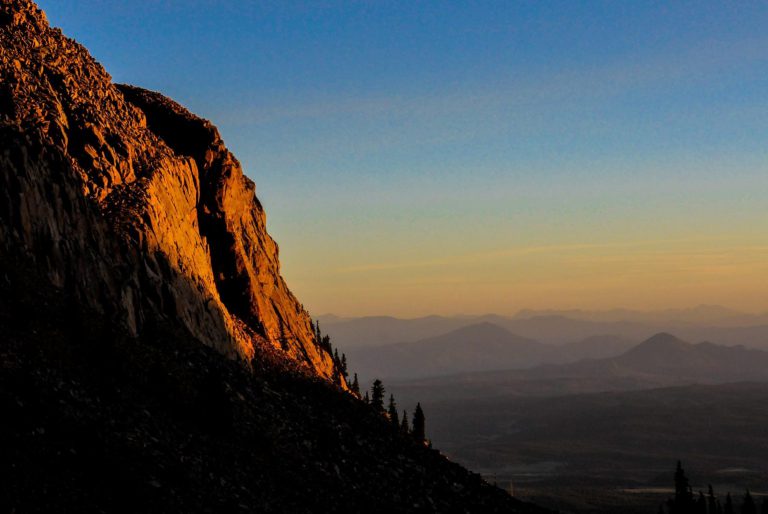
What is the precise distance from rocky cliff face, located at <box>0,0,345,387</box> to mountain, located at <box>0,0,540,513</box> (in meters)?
0.20

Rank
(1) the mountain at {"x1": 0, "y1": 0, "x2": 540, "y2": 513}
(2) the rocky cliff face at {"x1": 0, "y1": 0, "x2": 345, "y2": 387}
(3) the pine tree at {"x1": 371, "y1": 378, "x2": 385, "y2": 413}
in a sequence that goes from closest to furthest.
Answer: (1) the mountain at {"x1": 0, "y1": 0, "x2": 540, "y2": 513}
(2) the rocky cliff face at {"x1": 0, "y1": 0, "x2": 345, "y2": 387}
(3) the pine tree at {"x1": 371, "y1": 378, "x2": 385, "y2": 413}

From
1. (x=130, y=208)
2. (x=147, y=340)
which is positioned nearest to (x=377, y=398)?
(x=130, y=208)

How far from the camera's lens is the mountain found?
44.9 meters

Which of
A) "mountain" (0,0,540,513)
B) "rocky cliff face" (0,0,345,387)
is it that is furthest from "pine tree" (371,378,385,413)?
"mountain" (0,0,540,513)

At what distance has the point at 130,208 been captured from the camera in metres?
77.0

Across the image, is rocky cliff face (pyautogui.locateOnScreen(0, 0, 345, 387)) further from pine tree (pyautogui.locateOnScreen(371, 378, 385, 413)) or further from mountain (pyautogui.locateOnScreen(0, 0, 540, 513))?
pine tree (pyautogui.locateOnScreen(371, 378, 385, 413))

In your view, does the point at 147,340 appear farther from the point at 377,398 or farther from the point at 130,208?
the point at 377,398

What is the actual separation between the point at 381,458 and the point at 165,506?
1451 inches

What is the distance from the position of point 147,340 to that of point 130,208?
14.8 m

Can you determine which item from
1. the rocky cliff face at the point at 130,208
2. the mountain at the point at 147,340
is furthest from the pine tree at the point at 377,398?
the mountain at the point at 147,340

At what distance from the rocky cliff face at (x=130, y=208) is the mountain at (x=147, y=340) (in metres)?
0.20

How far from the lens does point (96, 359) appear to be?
54875 mm

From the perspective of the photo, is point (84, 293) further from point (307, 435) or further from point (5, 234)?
point (307, 435)

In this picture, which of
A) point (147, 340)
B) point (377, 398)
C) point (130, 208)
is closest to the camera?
point (147, 340)
